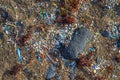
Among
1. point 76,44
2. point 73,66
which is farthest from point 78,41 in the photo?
point 73,66

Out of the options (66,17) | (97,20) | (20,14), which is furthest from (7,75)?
(97,20)

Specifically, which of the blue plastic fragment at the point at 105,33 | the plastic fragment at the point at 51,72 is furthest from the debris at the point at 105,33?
the plastic fragment at the point at 51,72

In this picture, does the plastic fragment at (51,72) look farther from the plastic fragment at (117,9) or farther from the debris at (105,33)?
the plastic fragment at (117,9)

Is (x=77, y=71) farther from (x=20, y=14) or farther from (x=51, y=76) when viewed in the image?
(x=20, y=14)

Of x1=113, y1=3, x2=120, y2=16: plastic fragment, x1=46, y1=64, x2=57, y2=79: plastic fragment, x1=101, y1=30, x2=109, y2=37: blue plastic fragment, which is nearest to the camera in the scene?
x1=46, y1=64, x2=57, y2=79: plastic fragment

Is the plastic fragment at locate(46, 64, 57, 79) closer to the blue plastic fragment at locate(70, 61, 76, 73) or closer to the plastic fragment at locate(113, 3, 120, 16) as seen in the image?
the blue plastic fragment at locate(70, 61, 76, 73)

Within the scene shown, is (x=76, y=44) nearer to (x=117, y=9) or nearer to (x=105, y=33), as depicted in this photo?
(x=105, y=33)

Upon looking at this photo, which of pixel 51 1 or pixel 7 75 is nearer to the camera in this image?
pixel 7 75

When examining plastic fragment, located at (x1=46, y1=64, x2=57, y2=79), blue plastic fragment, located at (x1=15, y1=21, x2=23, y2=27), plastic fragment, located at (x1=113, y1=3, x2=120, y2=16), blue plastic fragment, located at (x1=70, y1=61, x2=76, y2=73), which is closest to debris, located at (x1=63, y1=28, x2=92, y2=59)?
blue plastic fragment, located at (x1=70, y1=61, x2=76, y2=73)
